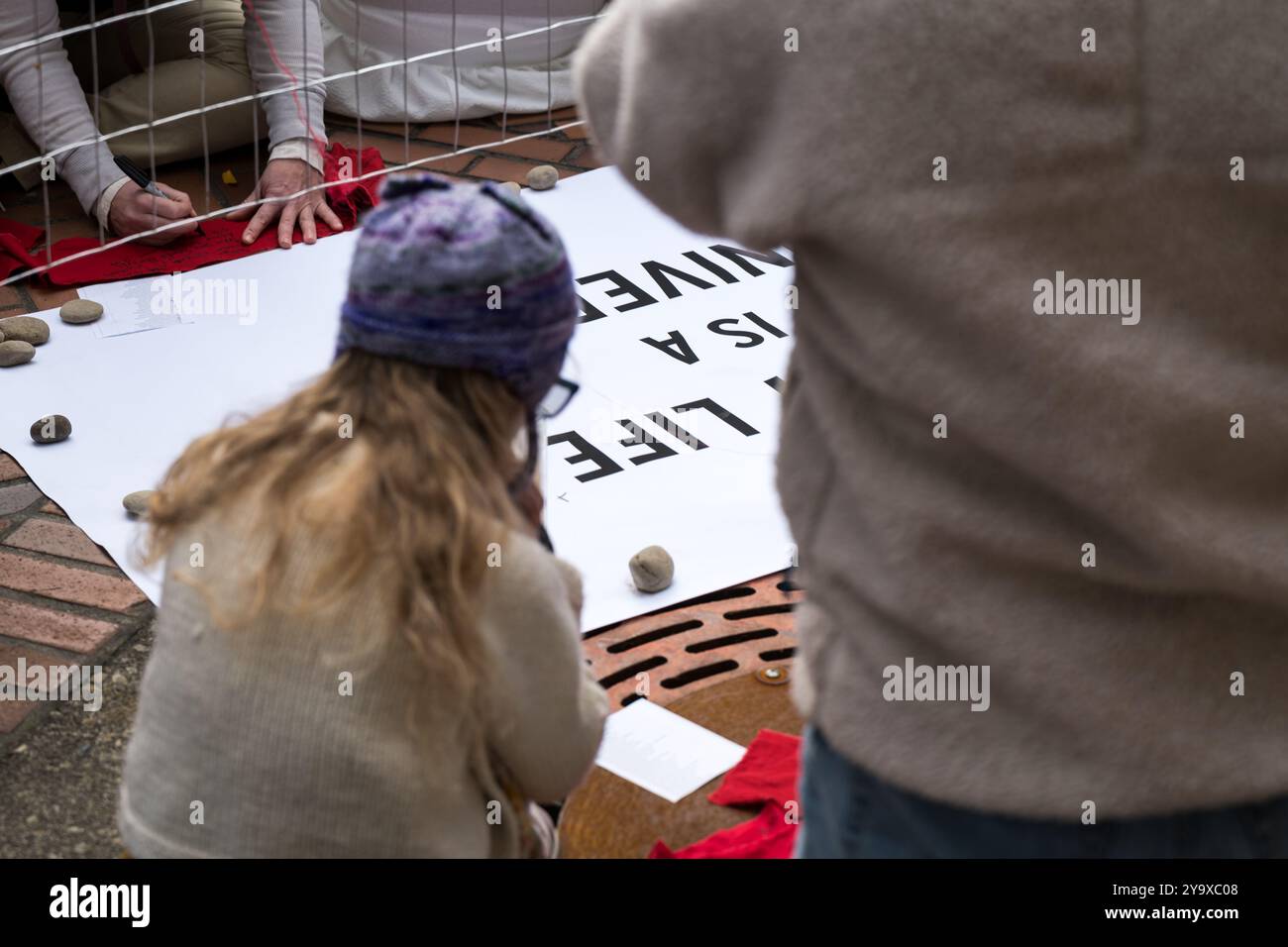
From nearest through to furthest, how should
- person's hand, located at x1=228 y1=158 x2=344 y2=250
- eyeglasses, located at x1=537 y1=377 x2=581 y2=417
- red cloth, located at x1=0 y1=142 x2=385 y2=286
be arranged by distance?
eyeglasses, located at x1=537 y1=377 x2=581 y2=417, red cloth, located at x1=0 y1=142 x2=385 y2=286, person's hand, located at x1=228 y1=158 x2=344 y2=250

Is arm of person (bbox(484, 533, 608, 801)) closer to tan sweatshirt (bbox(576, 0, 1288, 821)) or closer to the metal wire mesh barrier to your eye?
tan sweatshirt (bbox(576, 0, 1288, 821))

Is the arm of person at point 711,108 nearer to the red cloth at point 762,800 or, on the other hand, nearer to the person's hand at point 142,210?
the red cloth at point 762,800

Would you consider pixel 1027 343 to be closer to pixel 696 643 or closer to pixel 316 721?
pixel 316 721

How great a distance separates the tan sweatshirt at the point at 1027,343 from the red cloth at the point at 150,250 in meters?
2.20

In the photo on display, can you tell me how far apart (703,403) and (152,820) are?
59.9 inches

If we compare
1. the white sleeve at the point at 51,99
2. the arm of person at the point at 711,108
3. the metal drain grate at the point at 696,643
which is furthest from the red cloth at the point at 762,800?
the white sleeve at the point at 51,99

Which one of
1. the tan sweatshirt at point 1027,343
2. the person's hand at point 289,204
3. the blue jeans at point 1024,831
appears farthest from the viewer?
the person's hand at point 289,204

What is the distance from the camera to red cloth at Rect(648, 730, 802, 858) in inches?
66.1

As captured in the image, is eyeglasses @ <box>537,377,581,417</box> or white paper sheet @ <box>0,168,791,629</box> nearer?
eyeglasses @ <box>537,377,581,417</box>

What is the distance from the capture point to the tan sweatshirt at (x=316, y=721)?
1142 mm

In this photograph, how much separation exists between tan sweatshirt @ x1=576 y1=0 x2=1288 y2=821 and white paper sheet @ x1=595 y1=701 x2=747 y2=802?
0.85m

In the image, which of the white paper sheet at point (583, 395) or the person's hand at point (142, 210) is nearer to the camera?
the white paper sheet at point (583, 395)

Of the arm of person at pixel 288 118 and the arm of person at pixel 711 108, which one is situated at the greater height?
the arm of person at pixel 711 108

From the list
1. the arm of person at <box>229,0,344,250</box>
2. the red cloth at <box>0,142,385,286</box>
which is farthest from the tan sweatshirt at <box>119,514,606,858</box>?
the arm of person at <box>229,0,344,250</box>
